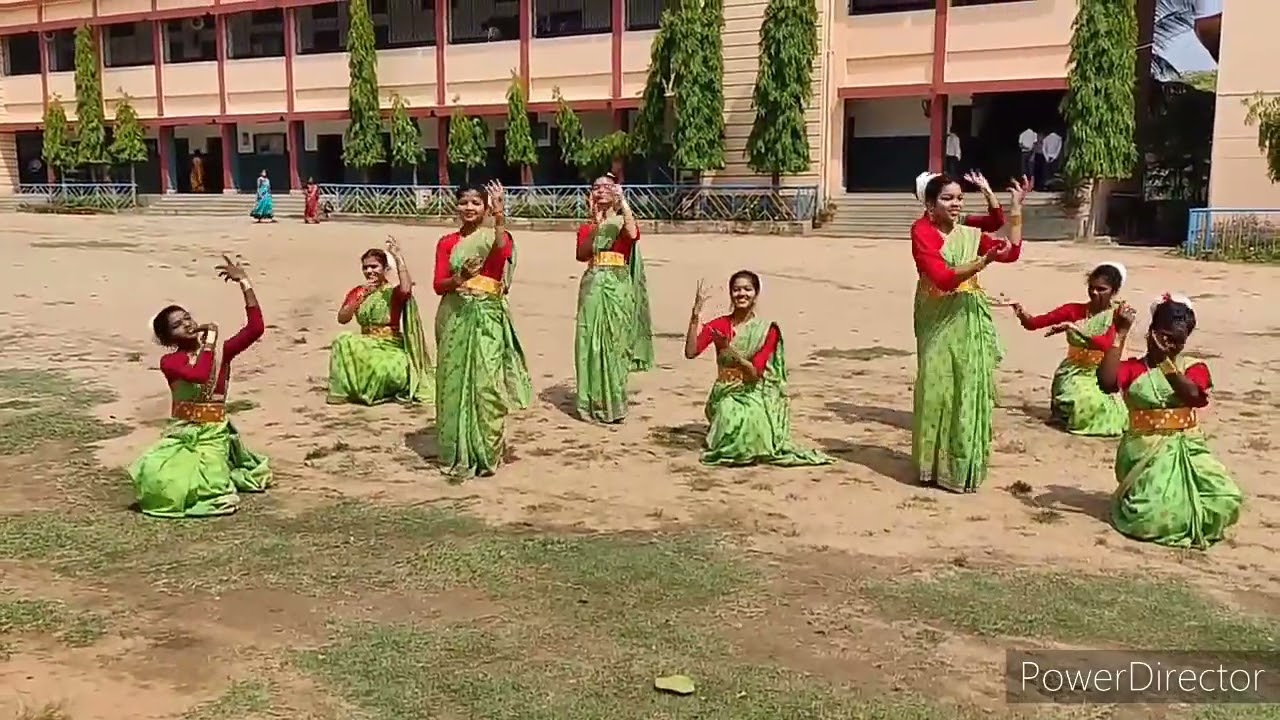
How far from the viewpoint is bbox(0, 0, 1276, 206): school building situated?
2539 centimetres

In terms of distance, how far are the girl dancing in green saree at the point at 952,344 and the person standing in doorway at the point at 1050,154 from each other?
65.8 feet

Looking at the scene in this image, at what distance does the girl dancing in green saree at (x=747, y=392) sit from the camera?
6.50m

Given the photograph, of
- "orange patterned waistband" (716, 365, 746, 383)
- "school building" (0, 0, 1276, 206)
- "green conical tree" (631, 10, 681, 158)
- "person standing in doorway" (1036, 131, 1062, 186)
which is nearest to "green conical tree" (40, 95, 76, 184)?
"school building" (0, 0, 1276, 206)

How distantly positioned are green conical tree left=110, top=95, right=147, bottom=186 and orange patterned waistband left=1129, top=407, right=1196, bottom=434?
35.8 m

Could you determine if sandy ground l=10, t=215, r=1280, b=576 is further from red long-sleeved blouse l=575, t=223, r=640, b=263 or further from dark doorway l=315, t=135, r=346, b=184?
dark doorway l=315, t=135, r=346, b=184

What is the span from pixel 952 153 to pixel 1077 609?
2286cm

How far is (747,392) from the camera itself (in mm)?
6594

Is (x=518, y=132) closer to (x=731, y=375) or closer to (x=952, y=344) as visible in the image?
(x=731, y=375)

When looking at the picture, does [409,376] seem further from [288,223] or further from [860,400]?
[288,223]

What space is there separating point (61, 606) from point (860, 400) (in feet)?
18.7

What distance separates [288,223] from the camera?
28.5 m

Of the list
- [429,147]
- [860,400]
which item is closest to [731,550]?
[860,400]

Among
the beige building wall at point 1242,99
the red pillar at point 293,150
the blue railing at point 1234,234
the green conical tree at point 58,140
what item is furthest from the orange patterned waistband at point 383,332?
the green conical tree at point 58,140

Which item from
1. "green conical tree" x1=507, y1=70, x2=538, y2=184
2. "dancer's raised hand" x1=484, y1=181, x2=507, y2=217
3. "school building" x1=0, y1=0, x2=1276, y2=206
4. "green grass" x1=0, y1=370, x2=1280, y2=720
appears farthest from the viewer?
"green conical tree" x1=507, y1=70, x2=538, y2=184
